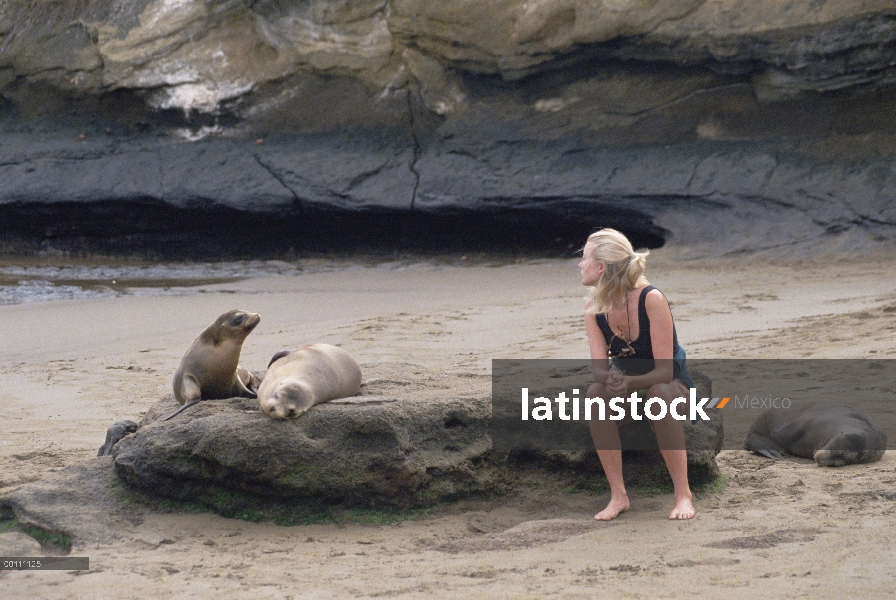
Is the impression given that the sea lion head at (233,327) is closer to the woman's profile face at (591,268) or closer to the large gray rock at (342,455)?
the large gray rock at (342,455)

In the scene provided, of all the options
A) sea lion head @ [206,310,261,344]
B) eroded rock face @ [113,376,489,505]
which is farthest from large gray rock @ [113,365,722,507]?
sea lion head @ [206,310,261,344]

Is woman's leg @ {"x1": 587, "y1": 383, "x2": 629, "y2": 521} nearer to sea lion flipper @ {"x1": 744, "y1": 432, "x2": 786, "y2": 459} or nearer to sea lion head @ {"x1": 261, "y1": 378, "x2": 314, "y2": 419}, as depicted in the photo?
sea lion head @ {"x1": 261, "y1": 378, "x2": 314, "y2": 419}

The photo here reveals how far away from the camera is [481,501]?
3812mm

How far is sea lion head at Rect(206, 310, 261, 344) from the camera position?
413 centimetres

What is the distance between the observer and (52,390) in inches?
232

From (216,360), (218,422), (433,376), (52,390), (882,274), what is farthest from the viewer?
(882,274)

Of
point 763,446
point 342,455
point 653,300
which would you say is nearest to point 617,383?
point 653,300

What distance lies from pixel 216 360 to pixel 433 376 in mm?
1037

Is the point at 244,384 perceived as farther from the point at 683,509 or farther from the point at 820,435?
the point at 820,435

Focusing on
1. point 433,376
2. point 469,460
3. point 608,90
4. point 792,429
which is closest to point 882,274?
point 608,90

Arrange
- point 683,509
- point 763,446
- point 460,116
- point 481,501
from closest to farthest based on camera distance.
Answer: point 683,509 → point 481,501 → point 763,446 → point 460,116

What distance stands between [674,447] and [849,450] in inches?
46.3

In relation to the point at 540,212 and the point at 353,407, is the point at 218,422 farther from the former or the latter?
the point at 540,212

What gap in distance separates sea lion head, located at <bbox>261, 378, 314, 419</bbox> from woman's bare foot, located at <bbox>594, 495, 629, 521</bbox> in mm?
1156
